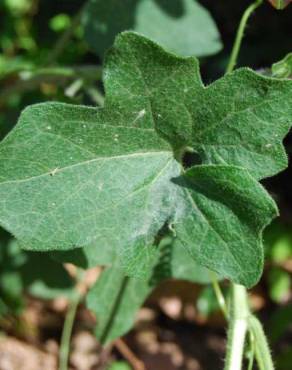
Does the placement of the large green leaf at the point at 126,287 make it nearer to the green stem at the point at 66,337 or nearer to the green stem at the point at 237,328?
the green stem at the point at 237,328

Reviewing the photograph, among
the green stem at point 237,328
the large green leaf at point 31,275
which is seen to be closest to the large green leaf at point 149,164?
the green stem at point 237,328

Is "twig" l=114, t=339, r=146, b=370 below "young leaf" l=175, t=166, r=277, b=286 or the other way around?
below

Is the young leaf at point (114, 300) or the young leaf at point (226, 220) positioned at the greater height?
the young leaf at point (226, 220)

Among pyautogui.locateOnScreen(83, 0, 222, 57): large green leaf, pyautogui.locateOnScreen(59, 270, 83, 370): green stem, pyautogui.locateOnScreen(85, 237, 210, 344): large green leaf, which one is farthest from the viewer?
pyautogui.locateOnScreen(59, 270, 83, 370): green stem

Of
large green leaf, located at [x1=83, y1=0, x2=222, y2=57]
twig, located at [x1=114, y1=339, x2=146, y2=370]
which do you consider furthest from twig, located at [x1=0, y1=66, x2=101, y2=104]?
twig, located at [x1=114, y1=339, x2=146, y2=370]

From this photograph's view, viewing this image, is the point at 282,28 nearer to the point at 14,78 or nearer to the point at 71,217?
the point at 14,78

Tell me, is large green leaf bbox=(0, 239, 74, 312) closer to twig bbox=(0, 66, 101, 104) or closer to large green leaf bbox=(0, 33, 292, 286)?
twig bbox=(0, 66, 101, 104)

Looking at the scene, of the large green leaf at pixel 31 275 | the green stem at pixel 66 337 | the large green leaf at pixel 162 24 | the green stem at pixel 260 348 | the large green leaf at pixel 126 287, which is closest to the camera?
the green stem at pixel 260 348
